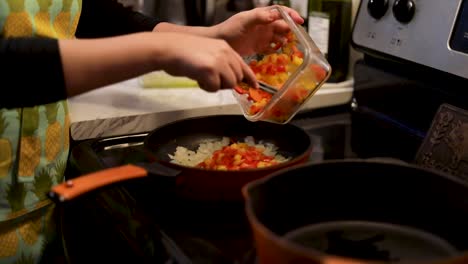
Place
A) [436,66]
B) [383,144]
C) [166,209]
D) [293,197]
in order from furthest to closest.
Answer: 1. [383,144]
2. [436,66]
3. [166,209]
4. [293,197]

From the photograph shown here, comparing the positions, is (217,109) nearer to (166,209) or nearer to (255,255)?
(166,209)

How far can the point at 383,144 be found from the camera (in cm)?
100

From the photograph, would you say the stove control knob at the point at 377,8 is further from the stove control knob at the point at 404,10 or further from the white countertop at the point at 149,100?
the white countertop at the point at 149,100

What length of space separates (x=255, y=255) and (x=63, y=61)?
0.30 meters

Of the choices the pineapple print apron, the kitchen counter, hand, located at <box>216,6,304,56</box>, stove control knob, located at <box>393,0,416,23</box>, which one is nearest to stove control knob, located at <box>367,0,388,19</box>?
stove control knob, located at <box>393,0,416,23</box>

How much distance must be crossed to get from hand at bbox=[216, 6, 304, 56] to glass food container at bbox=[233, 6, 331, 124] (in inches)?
0.5

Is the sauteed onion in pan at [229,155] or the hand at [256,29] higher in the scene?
the hand at [256,29]

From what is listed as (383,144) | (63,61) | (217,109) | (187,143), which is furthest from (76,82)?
(383,144)

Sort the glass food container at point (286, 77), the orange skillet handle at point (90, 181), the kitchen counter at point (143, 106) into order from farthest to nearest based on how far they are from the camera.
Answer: the kitchen counter at point (143, 106) < the glass food container at point (286, 77) < the orange skillet handle at point (90, 181)

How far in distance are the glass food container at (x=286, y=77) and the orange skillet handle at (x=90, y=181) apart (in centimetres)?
23

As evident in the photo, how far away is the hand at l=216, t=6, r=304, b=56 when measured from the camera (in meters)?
0.88

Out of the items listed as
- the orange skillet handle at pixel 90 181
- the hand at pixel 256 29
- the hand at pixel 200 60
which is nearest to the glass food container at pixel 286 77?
the hand at pixel 256 29

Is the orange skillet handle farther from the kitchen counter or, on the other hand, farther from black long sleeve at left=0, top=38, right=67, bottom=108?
the kitchen counter

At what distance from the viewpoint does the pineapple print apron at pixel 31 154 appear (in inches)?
32.7
